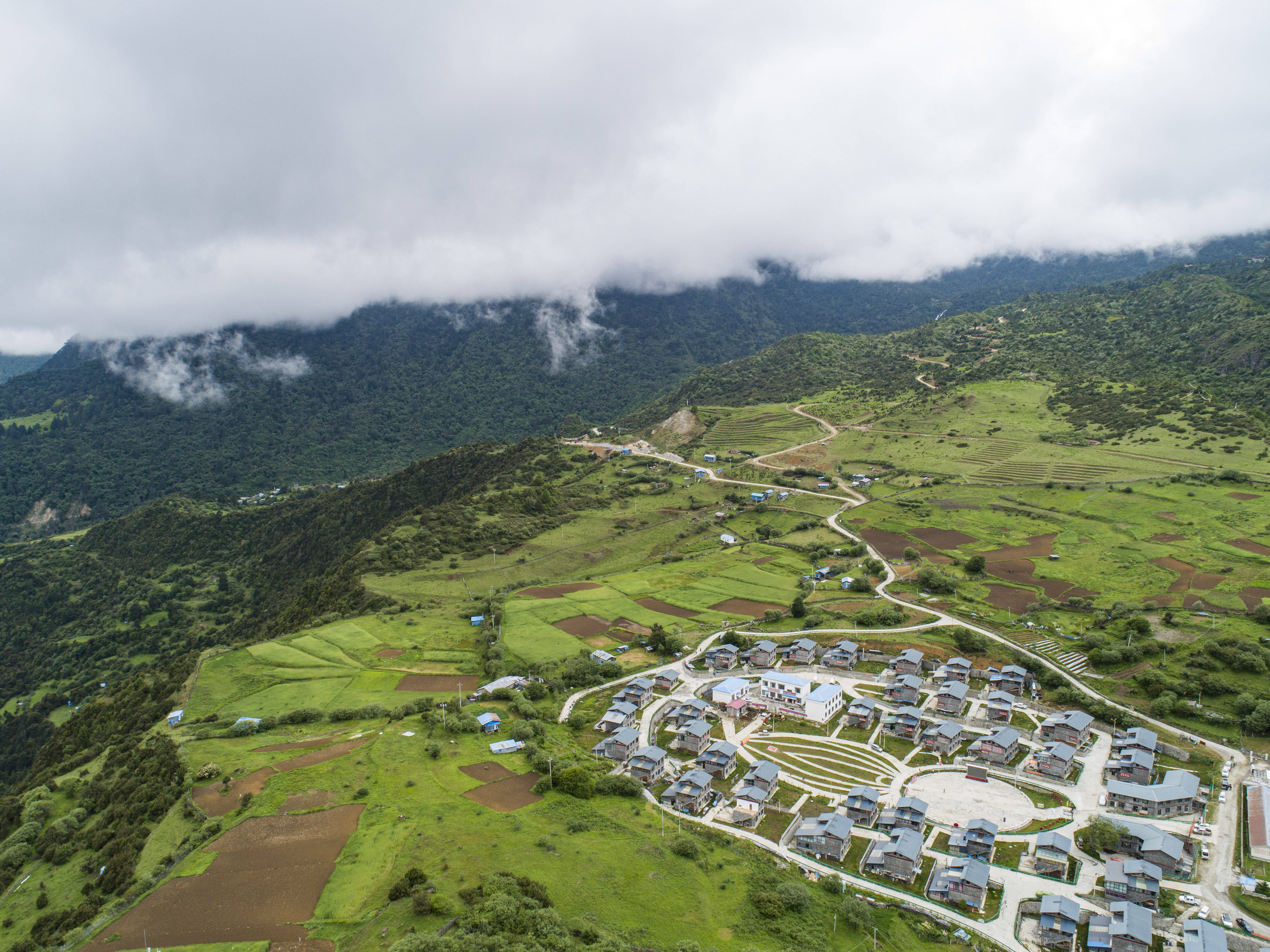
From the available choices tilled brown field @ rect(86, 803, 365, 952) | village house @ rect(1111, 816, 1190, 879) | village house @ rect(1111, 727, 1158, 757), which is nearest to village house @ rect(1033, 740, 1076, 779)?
village house @ rect(1111, 727, 1158, 757)

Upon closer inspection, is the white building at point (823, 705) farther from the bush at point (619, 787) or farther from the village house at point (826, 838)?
the bush at point (619, 787)

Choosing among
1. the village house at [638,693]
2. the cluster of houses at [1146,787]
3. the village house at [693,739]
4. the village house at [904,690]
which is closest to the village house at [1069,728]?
the cluster of houses at [1146,787]

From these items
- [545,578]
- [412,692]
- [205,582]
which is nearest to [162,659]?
[205,582]

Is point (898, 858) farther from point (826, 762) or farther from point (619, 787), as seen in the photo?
point (619, 787)

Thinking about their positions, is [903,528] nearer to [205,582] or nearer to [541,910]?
[541,910]

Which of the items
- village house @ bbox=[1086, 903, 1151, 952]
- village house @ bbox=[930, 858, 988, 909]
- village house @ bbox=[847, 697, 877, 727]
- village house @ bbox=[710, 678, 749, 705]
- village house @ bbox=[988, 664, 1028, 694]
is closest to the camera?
village house @ bbox=[1086, 903, 1151, 952]

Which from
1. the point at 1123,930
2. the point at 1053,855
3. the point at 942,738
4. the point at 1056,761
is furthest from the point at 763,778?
the point at 1123,930

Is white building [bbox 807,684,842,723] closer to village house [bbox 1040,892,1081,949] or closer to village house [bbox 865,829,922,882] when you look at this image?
village house [bbox 865,829,922,882]
